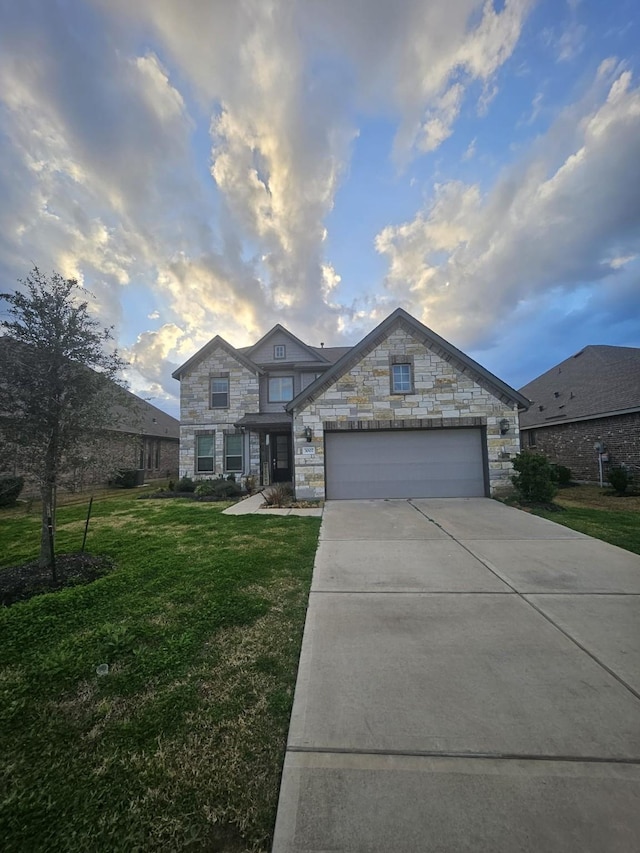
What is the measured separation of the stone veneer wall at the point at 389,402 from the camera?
36.6ft

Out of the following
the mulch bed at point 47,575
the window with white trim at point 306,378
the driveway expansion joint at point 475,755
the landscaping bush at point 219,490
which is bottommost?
the driveway expansion joint at point 475,755

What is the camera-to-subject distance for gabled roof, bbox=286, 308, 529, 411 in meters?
11.2

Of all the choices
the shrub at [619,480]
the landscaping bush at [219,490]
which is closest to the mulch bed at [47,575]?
the landscaping bush at [219,490]

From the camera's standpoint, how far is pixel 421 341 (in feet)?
37.7

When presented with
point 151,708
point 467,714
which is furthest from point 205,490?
point 467,714

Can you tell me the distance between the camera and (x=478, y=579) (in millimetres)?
4492

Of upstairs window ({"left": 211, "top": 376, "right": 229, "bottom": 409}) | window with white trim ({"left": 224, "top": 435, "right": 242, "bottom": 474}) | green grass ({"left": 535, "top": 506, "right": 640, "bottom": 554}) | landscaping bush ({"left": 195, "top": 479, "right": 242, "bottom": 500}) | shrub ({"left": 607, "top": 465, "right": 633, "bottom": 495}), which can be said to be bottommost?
green grass ({"left": 535, "top": 506, "right": 640, "bottom": 554})

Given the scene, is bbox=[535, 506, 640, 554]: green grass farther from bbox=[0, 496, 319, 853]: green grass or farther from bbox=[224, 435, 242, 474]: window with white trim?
bbox=[224, 435, 242, 474]: window with white trim

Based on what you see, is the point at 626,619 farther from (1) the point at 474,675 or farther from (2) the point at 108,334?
(2) the point at 108,334

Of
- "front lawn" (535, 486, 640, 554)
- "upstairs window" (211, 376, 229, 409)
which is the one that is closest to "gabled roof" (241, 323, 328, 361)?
"upstairs window" (211, 376, 229, 409)

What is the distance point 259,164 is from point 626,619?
16.3 m

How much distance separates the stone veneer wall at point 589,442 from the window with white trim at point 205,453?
17.3m

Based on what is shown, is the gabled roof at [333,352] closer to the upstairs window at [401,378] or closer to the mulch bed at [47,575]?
the upstairs window at [401,378]

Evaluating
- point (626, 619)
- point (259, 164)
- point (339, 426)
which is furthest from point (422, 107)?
point (626, 619)
